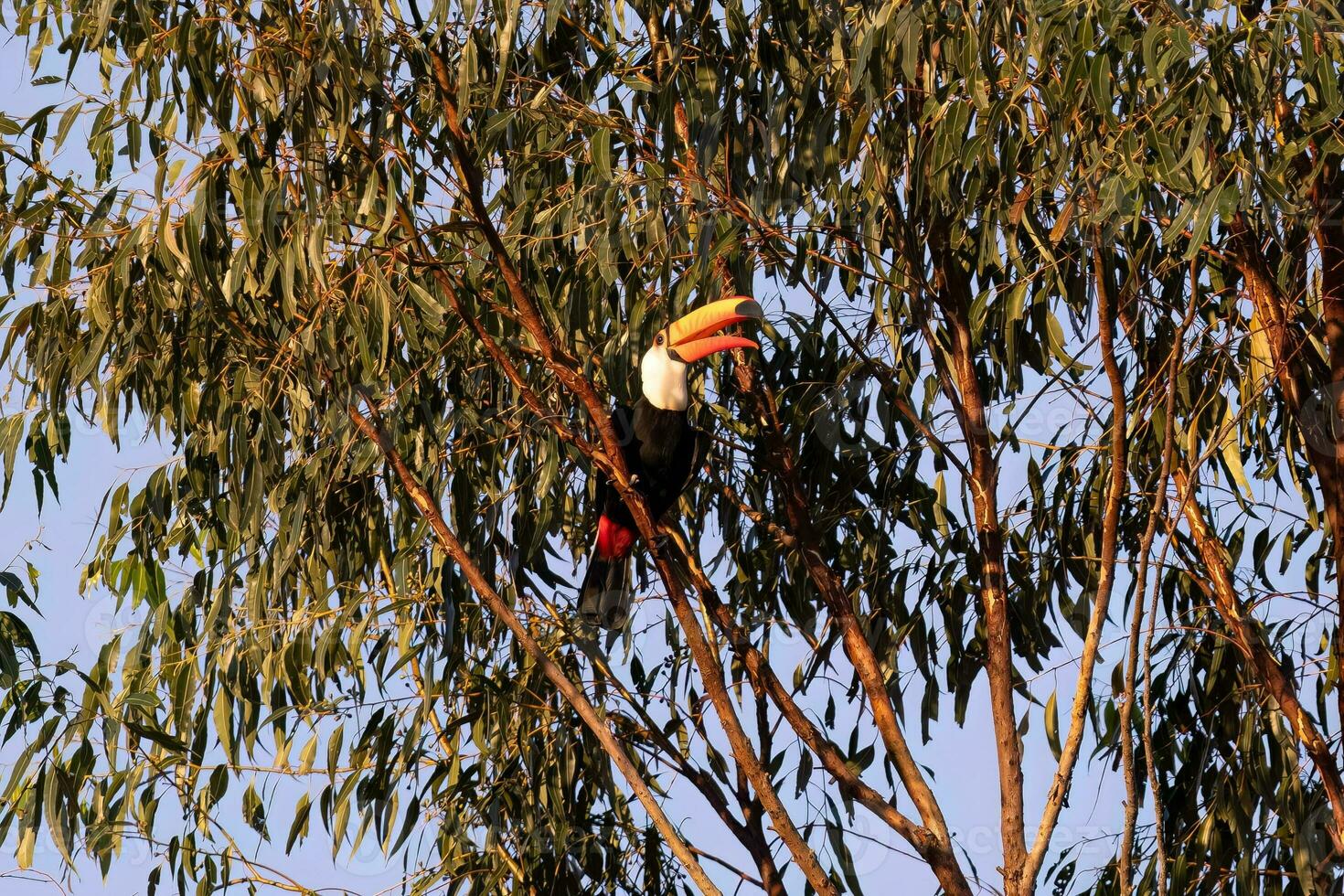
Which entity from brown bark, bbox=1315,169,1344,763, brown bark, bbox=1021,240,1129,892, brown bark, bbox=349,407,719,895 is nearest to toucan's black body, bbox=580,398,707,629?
brown bark, bbox=349,407,719,895

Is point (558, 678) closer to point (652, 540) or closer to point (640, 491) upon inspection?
point (652, 540)

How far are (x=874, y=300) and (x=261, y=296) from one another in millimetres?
1501

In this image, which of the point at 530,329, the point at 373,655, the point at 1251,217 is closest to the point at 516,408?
the point at 530,329

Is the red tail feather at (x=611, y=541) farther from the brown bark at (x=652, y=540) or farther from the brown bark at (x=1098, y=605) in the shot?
the brown bark at (x=1098, y=605)

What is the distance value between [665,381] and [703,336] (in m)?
0.16

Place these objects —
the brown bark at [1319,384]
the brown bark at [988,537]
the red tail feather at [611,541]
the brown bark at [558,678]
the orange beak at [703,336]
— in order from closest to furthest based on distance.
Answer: the brown bark at [558,678]
the brown bark at [988,537]
the brown bark at [1319,384]
the orange beak at [703,336]
the red tail feather at [611,541]

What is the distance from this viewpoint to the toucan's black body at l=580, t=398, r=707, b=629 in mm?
3943

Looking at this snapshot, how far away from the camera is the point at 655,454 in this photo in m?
4.08

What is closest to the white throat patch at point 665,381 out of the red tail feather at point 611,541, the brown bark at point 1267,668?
the red tail feather at point 611,541

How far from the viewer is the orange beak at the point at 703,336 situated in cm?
377

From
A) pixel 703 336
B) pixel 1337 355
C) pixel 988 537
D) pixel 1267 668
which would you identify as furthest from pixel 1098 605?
pixel 703 336

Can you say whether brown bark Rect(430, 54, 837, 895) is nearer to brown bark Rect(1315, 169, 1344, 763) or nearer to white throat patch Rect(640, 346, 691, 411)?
white throat patch Rect(640, 346, 691, 411)

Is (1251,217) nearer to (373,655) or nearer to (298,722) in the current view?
(373,655)

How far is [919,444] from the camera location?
3.86 meters
